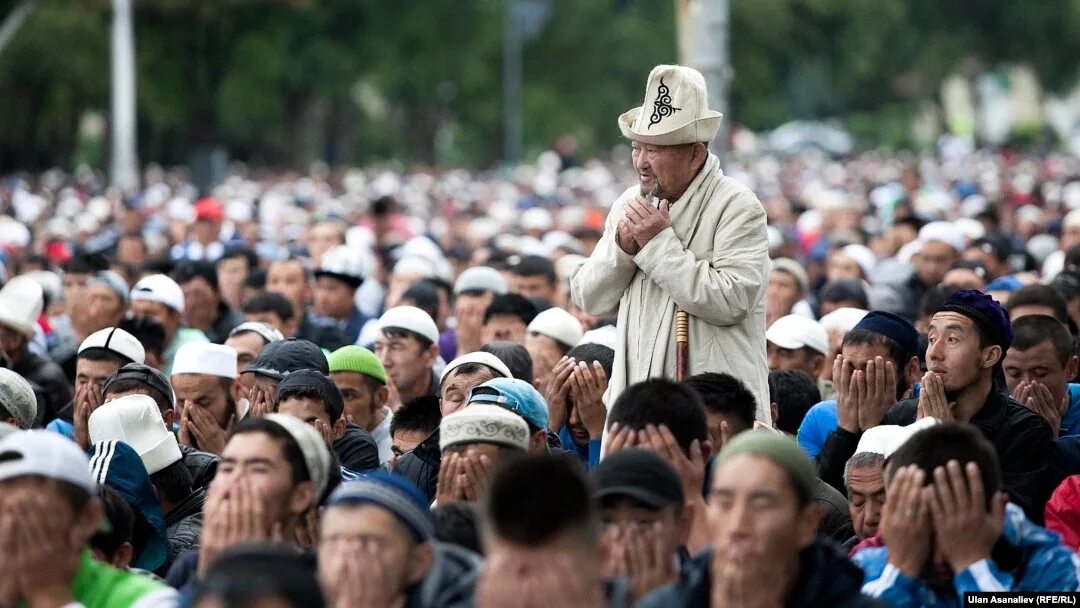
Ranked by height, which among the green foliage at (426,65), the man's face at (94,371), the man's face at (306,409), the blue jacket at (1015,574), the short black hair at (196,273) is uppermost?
the green foliage at (426,65)

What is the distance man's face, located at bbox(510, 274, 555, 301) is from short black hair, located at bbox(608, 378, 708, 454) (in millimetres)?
7200

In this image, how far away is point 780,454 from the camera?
537cm

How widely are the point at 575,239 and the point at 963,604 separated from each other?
13.6 metres

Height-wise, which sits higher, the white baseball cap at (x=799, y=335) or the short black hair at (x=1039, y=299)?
the short black hair at (x=1039, y=299)

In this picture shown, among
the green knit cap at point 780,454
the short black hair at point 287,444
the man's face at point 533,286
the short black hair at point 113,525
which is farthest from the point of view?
the man's face at point 533,286

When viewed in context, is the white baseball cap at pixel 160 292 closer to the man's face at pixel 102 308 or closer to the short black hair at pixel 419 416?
the man's face at pixel 102 308

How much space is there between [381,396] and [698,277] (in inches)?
122

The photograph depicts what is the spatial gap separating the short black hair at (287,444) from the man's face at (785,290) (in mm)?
7381

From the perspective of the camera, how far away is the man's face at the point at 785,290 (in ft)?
43.4

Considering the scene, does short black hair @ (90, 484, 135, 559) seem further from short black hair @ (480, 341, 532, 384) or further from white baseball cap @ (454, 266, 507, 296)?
white baseball cap @ (454, 266, 507, 296)

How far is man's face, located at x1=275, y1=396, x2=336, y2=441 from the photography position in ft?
27.7

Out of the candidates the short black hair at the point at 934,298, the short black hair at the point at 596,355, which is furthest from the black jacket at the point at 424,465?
the short black hair at the point at 934,298

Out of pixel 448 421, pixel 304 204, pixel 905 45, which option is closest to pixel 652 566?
pixel 448 421

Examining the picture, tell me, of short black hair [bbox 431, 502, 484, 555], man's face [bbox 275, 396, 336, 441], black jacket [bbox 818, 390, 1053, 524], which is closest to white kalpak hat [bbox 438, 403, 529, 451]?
short black hair [bbox 431, 502, 484, 555]
